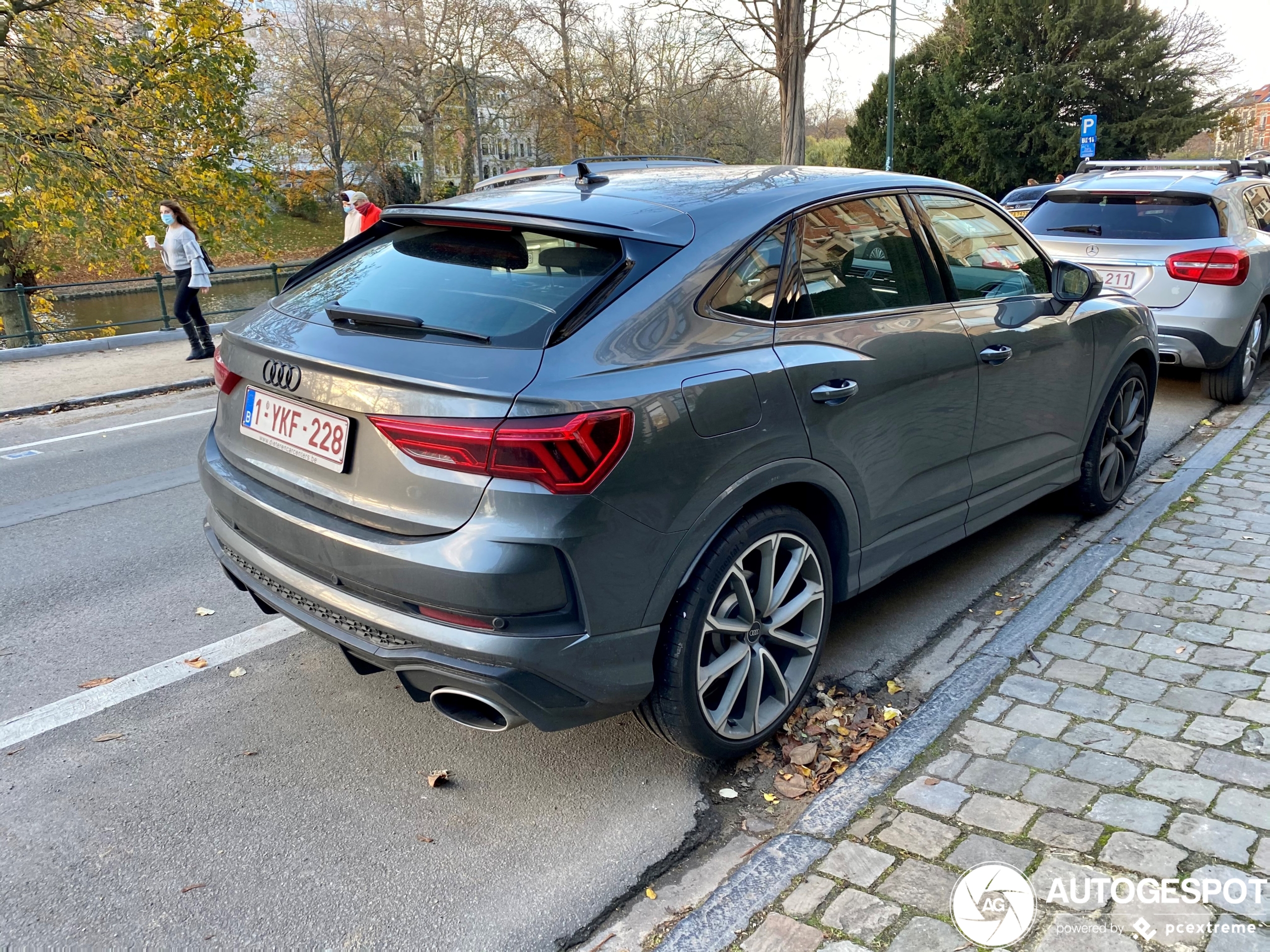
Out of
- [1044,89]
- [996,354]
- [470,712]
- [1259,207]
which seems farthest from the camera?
[1044,89]

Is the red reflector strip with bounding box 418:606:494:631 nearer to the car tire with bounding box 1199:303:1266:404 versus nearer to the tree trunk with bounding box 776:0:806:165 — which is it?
the car tire with bounding box 1199:303:1266:404

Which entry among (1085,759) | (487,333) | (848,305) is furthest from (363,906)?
(848,305)

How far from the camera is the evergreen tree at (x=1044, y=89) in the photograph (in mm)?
37938

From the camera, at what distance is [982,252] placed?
424 cm

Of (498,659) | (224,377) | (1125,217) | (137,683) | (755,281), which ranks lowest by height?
(137,683)

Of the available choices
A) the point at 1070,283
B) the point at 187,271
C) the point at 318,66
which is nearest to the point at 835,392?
the point at 1070,283

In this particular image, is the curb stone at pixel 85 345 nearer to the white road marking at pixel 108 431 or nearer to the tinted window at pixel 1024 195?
the white road marking at pixel 108 431

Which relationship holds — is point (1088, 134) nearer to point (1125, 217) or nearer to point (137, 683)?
point (1125, 217)

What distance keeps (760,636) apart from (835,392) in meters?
0.81

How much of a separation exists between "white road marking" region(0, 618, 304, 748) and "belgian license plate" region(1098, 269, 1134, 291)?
6.38 m

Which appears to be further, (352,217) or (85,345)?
(352,217)

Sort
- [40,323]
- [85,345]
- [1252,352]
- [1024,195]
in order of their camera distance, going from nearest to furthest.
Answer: [1252,352]
[85,345]
[40,323]
[1024,195]

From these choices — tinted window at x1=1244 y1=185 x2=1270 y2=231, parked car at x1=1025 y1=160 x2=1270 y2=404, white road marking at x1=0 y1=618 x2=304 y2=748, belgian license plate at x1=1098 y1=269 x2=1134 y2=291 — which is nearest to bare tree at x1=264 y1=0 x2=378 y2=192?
parked car at x1=1025 y1=160 x2=1270 y2=404

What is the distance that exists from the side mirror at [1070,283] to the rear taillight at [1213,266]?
332cm
